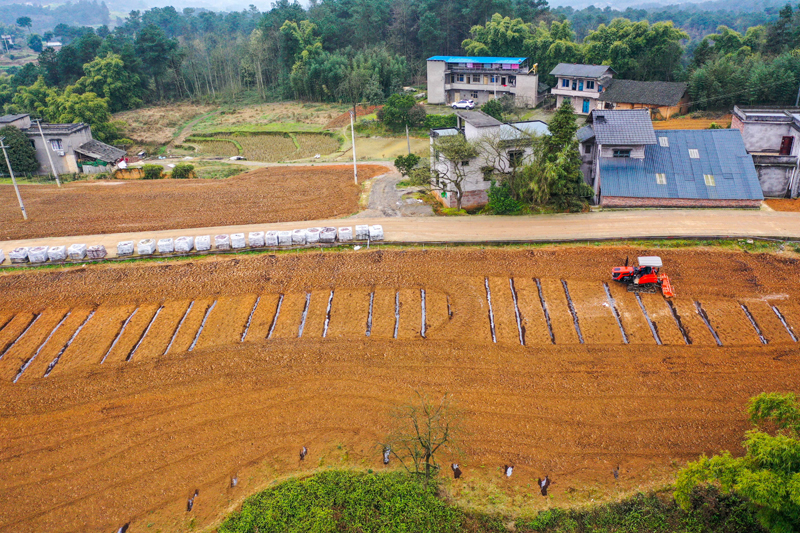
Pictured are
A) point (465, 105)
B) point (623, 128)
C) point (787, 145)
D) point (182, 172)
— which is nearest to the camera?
point (623, 128)

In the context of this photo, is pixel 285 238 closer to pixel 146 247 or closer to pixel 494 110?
pixel 146 247

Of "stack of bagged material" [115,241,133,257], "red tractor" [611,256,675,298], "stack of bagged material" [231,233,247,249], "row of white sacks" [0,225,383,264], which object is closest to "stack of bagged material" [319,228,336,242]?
"row of white sacks" [0,225,383,264]

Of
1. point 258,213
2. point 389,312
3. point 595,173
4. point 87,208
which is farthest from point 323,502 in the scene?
point 87,208

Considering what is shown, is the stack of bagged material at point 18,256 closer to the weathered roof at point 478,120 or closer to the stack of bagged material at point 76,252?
the stack of bagged material at point 76,252

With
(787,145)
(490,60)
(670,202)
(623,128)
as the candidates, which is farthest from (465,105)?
Result: (670,202)

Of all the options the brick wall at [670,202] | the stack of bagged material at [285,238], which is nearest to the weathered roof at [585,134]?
the brick wall at [670,202]
